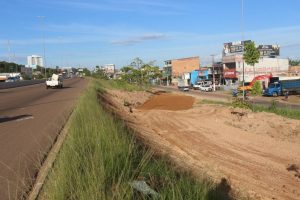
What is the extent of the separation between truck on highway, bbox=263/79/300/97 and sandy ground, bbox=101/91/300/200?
33.7 meters

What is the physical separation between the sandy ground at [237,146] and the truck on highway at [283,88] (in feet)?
111

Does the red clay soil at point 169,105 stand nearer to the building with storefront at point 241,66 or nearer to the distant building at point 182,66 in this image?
the building with storefront at point 241,66

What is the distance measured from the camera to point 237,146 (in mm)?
19297

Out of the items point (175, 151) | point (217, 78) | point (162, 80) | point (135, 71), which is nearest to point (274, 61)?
point (217, 78)

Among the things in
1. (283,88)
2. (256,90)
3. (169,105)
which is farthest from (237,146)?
(256,90)

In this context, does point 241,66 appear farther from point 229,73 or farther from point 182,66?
point 182,66

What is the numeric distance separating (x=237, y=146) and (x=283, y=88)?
150 feet

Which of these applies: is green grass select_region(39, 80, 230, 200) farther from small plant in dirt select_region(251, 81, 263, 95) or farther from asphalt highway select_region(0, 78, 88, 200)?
small plant in dirt select_region(251, 81, 263, 95)

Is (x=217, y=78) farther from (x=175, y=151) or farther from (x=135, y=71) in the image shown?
(x=175, y=151)

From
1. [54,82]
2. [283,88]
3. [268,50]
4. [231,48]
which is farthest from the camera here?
[268,50]

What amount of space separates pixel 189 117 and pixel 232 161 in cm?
1362

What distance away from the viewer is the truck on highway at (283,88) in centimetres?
6119

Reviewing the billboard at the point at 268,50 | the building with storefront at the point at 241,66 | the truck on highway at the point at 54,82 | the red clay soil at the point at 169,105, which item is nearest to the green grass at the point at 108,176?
the red clay soil at the point at 169,105

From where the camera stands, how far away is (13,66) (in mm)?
184000
